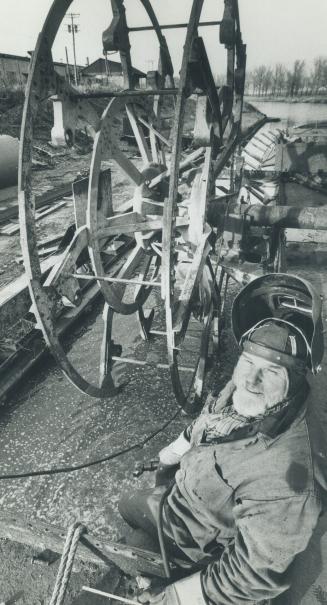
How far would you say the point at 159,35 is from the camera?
538cm

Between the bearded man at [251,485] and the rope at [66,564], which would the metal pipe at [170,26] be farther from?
the rope at [66,564]

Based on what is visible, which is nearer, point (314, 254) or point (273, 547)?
point (273, 547)

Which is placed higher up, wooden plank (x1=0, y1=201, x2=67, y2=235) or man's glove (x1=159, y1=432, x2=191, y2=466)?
wooden plank (x1=0, y1=201, x2=67, y2=235)

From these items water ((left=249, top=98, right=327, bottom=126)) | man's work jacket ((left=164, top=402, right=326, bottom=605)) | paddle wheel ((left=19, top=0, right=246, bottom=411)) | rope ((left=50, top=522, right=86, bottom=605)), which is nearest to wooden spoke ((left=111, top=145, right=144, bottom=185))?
paddle wheel ((left=19, top=0, right=246, bottom=411))

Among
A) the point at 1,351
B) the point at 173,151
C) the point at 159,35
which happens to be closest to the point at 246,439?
the point at 173,151

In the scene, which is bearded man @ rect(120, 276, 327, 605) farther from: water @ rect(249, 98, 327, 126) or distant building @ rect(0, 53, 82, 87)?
water @ rect(249, 98, 327, 126)

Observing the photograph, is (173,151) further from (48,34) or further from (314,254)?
(314,254)

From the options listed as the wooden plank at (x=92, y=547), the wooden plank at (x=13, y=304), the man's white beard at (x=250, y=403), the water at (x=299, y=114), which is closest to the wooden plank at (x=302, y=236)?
the wooden plank at (x=13, y=304)

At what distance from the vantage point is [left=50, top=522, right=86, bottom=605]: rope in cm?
229

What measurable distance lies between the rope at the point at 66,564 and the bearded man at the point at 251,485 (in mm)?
493

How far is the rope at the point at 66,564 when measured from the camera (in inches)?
90.0

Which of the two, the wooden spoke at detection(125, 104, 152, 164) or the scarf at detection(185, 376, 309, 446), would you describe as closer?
the scarf at detection(185, 376, 309, 446)

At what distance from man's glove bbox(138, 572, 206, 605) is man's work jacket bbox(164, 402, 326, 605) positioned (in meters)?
0.04

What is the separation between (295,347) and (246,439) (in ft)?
2.03
